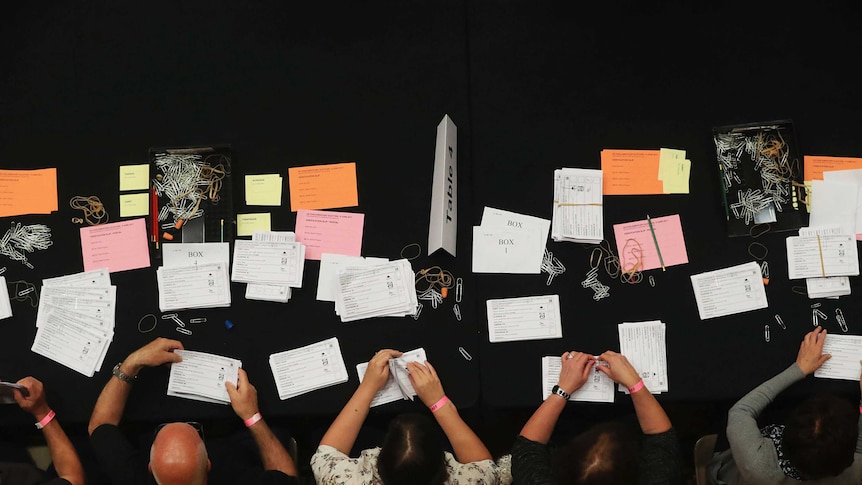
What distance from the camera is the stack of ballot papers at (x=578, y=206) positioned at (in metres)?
1.96

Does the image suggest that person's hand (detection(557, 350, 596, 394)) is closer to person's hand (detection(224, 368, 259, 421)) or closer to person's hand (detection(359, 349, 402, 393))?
person's hand (detection(359, 349, 402, 393))

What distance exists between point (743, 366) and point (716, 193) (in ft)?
1.90

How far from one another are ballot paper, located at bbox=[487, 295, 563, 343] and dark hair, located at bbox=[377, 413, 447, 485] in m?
0.41

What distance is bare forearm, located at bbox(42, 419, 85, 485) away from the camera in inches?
74.1

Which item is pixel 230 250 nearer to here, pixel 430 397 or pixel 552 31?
pixel 430 397

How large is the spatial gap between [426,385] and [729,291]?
1037 mm

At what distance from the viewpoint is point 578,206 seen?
6.49 ft

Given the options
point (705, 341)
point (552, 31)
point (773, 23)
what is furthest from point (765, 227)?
point (552, 31)

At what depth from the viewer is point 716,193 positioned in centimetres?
201

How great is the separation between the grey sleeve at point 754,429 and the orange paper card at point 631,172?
701 mm

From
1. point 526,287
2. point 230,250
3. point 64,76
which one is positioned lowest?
point 526,287

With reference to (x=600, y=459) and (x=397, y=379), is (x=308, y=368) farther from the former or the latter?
(x=600, y=459)

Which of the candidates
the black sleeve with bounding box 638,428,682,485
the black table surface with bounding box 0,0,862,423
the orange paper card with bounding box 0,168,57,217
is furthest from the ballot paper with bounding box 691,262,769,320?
the orange paper card with bounding box 0,168,57,217

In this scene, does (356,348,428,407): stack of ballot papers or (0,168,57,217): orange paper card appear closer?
(356,348,428,407): stack of ballot papers
